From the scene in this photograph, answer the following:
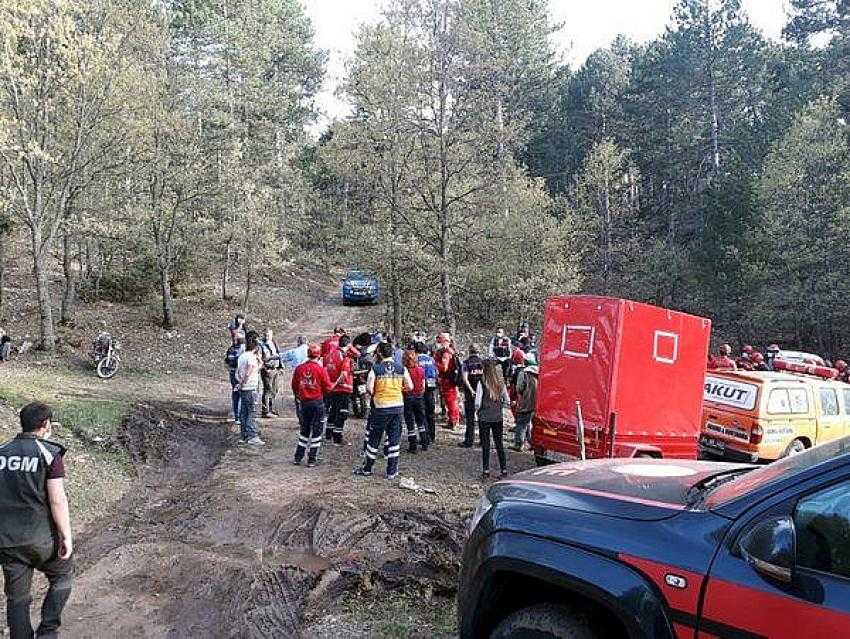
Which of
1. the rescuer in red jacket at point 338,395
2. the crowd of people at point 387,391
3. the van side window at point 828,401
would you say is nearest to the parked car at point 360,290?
the crowd of people at point 387,391

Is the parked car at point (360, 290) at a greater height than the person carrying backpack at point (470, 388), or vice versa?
the parked car at point (360, 290)

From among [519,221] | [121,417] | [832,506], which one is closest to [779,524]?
[832,506]

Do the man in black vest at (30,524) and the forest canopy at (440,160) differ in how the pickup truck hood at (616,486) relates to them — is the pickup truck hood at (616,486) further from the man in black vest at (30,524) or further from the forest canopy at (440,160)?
the forest canopy at (440,160)

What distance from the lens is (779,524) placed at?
245cm

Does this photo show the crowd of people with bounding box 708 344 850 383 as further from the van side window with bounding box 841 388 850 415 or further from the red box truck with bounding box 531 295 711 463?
the red box truck with bounding box 531 295 711 463

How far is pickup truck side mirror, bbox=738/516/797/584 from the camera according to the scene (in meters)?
2.39

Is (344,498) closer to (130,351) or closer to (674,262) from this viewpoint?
(130,351)

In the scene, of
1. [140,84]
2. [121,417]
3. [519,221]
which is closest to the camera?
[121,417]

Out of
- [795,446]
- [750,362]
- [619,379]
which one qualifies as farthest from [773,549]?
[750,362]

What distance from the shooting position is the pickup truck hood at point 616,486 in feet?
9.85

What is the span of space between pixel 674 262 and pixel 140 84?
84.2ft

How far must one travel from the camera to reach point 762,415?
11664 millimetres

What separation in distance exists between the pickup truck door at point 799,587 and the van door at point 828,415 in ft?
38.4

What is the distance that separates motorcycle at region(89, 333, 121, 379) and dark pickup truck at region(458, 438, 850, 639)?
48.9 ft
